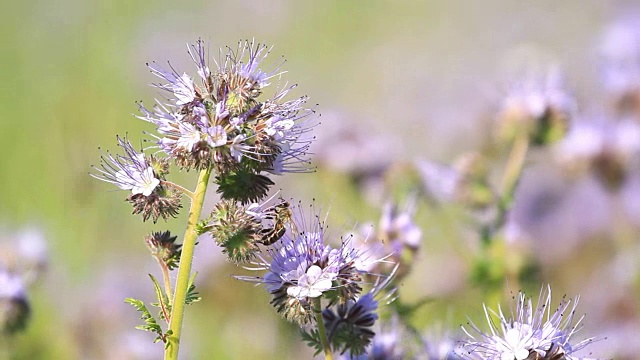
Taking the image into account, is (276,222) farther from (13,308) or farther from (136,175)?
(13,308)

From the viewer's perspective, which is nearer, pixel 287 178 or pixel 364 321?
pixel 364 321

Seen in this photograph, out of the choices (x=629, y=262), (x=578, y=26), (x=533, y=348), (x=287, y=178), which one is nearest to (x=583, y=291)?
(x=629, y=262)

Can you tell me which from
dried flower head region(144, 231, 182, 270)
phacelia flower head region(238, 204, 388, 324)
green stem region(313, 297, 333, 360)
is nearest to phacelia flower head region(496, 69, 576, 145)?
phacelia flower head region(238, 204, 388, 324)

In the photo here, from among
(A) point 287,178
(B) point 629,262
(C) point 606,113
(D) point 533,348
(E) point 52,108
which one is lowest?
(D) point 533,348

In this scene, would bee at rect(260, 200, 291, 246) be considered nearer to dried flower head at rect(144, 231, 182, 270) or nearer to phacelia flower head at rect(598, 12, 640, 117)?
dried flower head at rect(144, 231, 182, 270)

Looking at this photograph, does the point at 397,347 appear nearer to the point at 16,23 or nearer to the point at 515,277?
the point at 515,277

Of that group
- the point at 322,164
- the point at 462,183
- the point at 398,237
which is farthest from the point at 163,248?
the point at 322,164
